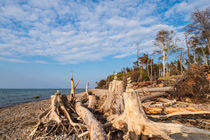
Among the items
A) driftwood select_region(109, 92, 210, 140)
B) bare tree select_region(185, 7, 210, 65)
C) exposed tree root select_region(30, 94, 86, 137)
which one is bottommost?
exposed tree root select_region(30, 94, 86, 137)

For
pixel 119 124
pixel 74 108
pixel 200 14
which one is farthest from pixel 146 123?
pixel 200 14

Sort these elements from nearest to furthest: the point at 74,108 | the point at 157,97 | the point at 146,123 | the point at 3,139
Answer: the point at 146,123, the point at 3,139, the point at 74,108, the point at 157,97

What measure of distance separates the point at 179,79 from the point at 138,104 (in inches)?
226

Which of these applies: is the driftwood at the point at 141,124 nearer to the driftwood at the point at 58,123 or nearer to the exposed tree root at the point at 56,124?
the driftwood at the point at 58,123

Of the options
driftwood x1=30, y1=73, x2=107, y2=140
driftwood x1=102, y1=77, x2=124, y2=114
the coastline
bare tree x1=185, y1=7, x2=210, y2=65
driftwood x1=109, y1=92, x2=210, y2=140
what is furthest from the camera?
bare tree x1=185, y1=7, x2=210, y2=65

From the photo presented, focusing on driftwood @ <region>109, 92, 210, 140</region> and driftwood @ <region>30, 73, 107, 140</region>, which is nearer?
driftwood @ <region>109, 92, 210, 140</region>

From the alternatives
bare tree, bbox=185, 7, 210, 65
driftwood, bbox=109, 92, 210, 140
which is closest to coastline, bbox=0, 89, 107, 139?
driftwood, bbox=109, 92, 210, 140

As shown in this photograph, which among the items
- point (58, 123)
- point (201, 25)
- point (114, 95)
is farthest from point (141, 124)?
point (201, 25)

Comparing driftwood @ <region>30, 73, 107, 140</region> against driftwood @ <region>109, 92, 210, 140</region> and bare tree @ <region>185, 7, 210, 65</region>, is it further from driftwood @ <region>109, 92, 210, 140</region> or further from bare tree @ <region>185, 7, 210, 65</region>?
bare tree @ <region>185, 7, 210, 65</region>

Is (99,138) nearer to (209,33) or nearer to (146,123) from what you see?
(146,123)

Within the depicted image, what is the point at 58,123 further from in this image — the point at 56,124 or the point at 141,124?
the point at 141,124

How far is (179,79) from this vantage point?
7.24 m

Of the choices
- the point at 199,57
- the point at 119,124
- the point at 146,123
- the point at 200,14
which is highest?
the point at 200,14

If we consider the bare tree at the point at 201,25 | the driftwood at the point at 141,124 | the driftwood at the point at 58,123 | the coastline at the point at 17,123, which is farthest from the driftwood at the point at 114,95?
the bare tree at the point at 201,25
